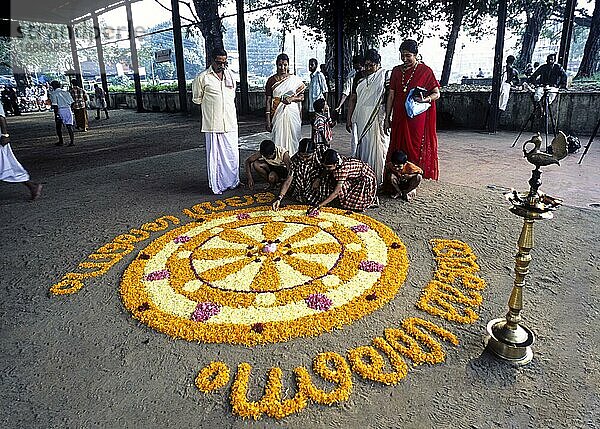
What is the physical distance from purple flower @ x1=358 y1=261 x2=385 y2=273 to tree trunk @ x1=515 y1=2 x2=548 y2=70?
41.1ft

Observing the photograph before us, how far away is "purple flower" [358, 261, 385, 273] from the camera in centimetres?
324

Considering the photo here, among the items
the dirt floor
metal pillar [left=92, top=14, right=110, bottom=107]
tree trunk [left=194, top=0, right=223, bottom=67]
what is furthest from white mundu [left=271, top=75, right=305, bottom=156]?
metal pillar [left=92, top=14, right=110, bottom=107]

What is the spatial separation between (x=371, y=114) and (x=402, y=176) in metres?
0.91

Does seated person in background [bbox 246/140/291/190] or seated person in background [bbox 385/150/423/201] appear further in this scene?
seated person in background [bbox 246/140/291/190]

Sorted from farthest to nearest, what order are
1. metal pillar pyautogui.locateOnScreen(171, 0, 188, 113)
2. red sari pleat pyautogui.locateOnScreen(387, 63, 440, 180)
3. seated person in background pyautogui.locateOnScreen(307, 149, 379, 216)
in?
metal pillar pyautogui.locateOnScreen(171, 0, 188, 113), red sari pleat pyautogui.locateOnScreen(387, 63, 440, 180), seated person in background pyautogui.locateOnScreen(307, 149, 379, 216)

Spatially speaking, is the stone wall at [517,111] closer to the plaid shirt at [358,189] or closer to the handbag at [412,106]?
the handbag at [412,106]

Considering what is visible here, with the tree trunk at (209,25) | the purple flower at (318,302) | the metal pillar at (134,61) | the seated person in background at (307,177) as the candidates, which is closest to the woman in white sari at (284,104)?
the seated person in background at (307,177)

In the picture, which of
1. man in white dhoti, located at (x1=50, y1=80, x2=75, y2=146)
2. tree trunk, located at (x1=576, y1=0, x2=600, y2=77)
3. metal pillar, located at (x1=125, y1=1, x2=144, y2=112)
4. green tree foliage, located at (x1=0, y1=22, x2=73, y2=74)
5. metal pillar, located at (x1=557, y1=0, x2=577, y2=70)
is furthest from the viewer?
green tree foliage, located at (x1=0, y1=22, x2=73, y2=74)

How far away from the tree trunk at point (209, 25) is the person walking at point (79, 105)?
22.0ft

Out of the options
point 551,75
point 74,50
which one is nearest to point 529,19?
point 551,75

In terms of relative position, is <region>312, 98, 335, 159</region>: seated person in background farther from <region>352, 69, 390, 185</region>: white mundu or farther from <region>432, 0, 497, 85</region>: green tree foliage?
<region>432, 0, 497, 85</region>: green tree foliage

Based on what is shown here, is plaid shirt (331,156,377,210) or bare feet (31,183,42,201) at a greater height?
plaid shirt (331,156,377,210)

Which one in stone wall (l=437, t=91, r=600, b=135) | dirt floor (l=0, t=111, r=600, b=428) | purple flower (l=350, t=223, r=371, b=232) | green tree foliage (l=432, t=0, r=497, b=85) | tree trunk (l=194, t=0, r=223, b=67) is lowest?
dirt floor (l=0, t=111, r=600, b=428)

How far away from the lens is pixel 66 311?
113 inches
